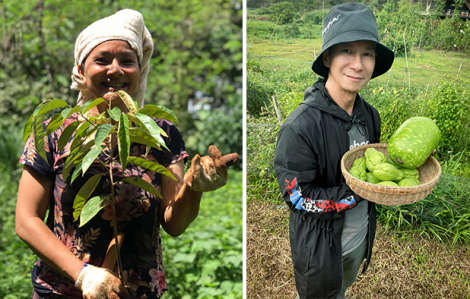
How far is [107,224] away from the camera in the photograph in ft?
5.06

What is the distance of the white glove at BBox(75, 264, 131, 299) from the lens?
1312 mm

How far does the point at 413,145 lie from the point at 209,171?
914 mm

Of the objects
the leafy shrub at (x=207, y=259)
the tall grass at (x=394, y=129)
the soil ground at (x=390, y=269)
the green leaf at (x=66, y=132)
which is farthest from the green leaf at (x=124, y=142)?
the leafy shrub at (x=207, y=259)

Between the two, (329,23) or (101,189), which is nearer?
(101,189)

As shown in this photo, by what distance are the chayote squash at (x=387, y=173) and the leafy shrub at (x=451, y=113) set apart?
3.89ft

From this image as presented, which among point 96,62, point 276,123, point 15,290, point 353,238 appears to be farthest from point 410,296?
point 15,290

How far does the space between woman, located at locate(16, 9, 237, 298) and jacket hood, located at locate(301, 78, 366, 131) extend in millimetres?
659

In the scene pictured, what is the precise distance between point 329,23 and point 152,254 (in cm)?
131

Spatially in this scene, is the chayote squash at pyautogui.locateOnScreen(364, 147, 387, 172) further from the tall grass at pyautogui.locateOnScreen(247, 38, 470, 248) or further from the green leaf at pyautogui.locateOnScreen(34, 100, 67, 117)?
the green leaf at pyautogui.locateOnScreen(34, 100, 67, 117)

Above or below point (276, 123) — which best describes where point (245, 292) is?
below

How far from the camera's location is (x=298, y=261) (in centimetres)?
190

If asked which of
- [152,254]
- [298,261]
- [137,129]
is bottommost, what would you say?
[298,261]

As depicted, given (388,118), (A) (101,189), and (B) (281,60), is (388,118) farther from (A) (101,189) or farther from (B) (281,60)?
(A) (101,189)

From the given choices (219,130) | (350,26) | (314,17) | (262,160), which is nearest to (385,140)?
(262,160)
